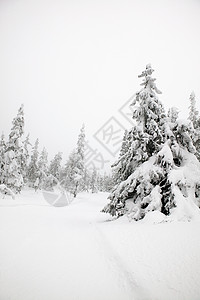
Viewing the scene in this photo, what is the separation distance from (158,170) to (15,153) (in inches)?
899

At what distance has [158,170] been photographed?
10.0m

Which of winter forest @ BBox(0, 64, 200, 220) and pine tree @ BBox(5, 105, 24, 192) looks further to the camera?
pine tree @ BBox(5, 105, 24, 192)

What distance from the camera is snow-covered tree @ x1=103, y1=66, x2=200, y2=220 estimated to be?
952 cm

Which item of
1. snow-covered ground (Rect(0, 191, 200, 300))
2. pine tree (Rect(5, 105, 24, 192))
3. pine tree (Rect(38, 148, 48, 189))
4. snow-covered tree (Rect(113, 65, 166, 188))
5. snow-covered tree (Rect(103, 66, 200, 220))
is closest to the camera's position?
snow-covered ground (Rect(0, 191, 200, 300))

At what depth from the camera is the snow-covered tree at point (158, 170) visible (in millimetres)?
9523

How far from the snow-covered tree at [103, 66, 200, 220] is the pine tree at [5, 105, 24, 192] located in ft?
63.7

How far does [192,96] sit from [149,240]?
69.0ft

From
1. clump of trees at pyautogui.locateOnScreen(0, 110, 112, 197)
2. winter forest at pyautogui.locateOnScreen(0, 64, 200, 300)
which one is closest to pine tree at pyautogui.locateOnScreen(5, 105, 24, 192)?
clump of trees at pyautogui.locateOnScreen(0, 110, 112, 197)

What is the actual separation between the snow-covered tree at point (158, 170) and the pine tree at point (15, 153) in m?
19.4

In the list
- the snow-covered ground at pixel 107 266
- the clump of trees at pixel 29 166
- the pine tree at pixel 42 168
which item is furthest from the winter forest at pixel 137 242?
the pine tree at pixel 42 168

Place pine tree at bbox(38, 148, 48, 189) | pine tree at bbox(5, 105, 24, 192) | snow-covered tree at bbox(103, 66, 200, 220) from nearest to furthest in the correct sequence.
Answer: snow-covered tree at bbox(103, 66, 200, 220), pine tree at bbox(5, 105, 24, 192), pine tree at bbox(38, 148, 48, 189)

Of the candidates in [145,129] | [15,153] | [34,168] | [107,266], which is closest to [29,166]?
[34,168]

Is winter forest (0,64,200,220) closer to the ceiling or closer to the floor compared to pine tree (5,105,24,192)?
closer to the floor

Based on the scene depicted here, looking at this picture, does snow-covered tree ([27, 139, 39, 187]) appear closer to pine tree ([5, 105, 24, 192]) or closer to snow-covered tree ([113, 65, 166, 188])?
pine tree ([5, 105, 24, 192])
